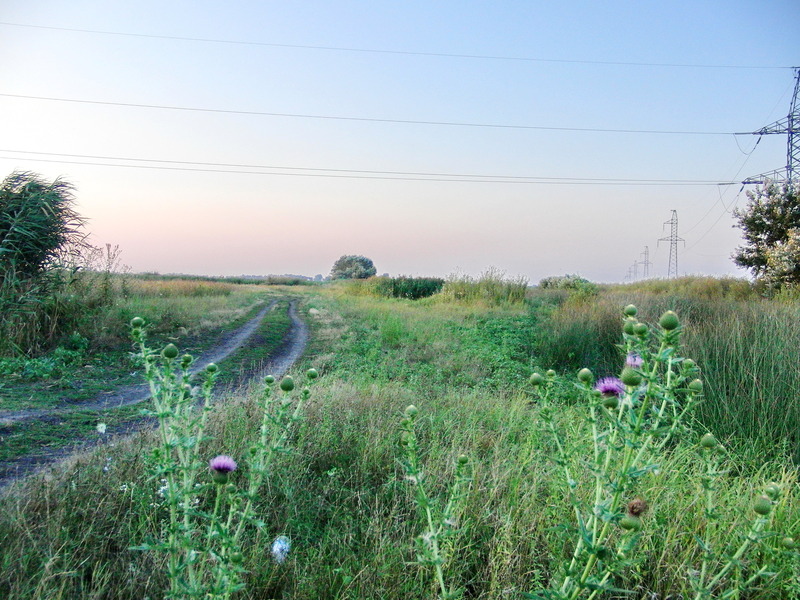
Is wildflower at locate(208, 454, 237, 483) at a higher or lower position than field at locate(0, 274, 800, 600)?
higher

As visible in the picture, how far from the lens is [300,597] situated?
2.25m

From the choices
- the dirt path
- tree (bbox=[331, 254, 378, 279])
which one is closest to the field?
the dirt path

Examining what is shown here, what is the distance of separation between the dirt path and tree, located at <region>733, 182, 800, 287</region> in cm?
1737

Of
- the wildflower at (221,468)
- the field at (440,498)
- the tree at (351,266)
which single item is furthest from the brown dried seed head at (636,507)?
the tree at (351,266)

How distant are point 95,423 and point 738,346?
7.51 m

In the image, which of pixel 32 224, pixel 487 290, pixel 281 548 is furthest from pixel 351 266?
pixel 281 548

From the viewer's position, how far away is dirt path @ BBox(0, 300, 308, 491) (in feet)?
13.1

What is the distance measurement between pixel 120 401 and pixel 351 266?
67.8 m

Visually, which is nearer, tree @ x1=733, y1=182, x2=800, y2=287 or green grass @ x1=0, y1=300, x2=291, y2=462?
green grass @ x1=0, y1=300, x2=291, y2=462

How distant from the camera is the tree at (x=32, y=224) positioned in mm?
9477

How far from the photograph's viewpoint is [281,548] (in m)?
2.54

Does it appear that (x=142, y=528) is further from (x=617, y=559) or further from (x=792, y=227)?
(x=792, y=227)

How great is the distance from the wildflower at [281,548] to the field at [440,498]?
1.7 inches

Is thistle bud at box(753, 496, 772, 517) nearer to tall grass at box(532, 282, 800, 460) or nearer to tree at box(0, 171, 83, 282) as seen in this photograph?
tall grass at box(532, 282, 800, 460)
